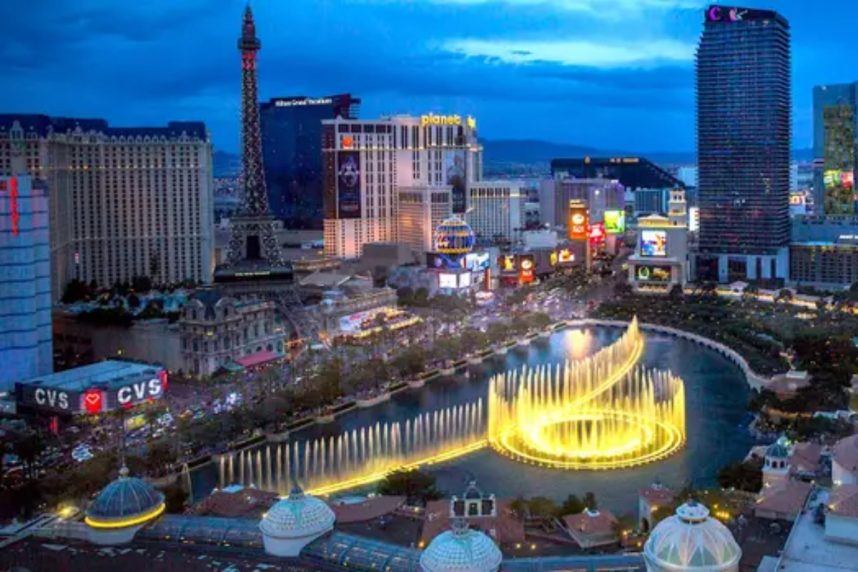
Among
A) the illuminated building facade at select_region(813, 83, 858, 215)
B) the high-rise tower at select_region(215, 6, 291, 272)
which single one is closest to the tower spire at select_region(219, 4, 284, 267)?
the high-rise tower at select_region(215, 6, 291, 272)

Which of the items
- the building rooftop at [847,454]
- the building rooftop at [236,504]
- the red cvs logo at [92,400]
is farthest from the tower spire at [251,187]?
the building rooftop at [847,454]

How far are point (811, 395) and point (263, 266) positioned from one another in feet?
90.4

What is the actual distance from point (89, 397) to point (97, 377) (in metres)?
1.69

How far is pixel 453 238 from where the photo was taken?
61.3 m

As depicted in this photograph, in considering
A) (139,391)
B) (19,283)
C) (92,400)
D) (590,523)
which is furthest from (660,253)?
(590,523)

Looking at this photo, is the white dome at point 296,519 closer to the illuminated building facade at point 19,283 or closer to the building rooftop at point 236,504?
the building rooftop at point 236,504

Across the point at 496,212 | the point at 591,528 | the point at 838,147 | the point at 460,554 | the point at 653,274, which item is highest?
the point at 838,147

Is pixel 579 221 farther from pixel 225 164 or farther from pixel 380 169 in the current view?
pixel 225 164

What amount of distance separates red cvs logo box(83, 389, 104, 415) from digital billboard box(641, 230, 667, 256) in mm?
40300

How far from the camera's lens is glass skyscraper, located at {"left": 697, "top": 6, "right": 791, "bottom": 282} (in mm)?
65375

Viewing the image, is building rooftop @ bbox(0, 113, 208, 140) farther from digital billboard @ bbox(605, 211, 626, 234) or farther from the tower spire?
digital billboard @ bbox(605, 211, 626, 234)

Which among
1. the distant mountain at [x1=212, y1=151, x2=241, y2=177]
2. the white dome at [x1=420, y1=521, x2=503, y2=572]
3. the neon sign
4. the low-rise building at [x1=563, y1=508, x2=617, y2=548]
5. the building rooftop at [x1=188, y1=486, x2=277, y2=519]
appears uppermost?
the distant mountain at [x1=212, y1=151, x2=241, y2=177]

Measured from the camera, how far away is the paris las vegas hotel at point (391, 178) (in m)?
67.9

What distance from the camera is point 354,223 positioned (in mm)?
68500
